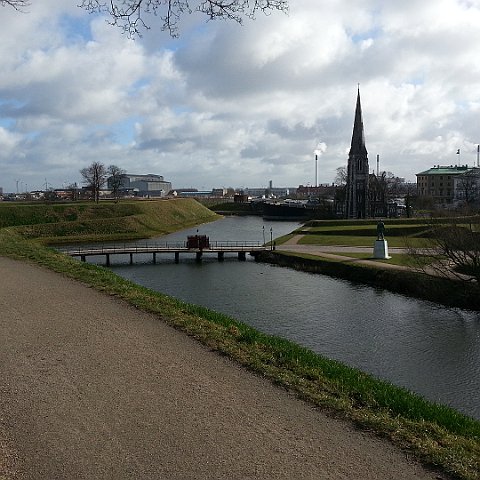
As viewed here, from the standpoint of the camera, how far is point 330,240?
172ft

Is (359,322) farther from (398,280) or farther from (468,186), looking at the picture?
(468,186)

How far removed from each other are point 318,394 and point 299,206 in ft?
352

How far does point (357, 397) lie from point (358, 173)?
80.0m

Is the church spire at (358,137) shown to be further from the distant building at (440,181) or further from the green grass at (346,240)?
the distant building at (440,181)

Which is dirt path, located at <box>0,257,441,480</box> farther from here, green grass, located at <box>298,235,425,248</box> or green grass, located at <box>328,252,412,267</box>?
green grass, located at <box>298,235,425,248</box>

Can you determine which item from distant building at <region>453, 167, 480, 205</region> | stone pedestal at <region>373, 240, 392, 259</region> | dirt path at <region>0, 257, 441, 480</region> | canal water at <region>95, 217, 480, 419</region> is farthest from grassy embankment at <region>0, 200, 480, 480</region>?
distant building at <region>453, 167, 480, 205</region>

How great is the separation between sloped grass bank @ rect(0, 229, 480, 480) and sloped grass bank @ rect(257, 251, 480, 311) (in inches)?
685

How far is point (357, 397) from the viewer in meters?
7.40

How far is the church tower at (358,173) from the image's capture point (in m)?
83.8

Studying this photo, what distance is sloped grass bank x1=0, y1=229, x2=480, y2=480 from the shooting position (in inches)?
223

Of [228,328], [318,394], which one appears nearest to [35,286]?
[228,328]

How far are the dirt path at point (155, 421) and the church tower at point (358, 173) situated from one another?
253ft

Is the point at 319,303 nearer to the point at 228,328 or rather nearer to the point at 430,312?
the point at 430,312

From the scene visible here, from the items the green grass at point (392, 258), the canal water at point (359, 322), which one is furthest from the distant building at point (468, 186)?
the canal water at point (359, 322)
